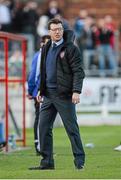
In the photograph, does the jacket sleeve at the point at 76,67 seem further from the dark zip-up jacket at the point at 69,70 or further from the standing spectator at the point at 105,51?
the standing spectator at the point at 105,51

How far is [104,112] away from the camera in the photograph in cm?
2666

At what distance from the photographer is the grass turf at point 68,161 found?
11.8m

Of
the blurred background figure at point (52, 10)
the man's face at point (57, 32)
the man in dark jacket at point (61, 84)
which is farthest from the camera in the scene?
the blurred background figure at point (52, 10)

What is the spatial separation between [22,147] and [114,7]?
664 inches

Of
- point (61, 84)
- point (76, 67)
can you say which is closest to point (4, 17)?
point (61, 84)

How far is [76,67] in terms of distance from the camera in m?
12.2

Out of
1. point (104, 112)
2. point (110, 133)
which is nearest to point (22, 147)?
point (110, 133)

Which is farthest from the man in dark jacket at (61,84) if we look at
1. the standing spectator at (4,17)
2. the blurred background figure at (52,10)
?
the blurred background figure at (52,10)

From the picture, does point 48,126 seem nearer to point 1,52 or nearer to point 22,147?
point 22,147

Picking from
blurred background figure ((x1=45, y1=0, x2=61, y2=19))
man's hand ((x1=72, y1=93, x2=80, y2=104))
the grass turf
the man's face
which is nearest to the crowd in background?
blurred background figure ((x1=45, y1=0, x2=61, y2=19))

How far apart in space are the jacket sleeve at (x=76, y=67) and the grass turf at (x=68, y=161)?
4.03 ft

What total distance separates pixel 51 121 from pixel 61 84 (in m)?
0.65

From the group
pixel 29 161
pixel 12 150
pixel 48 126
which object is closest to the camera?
pixel 48 126

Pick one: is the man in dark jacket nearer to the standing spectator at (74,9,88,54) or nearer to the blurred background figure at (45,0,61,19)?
the standing spectator at (74,9,88,54)
